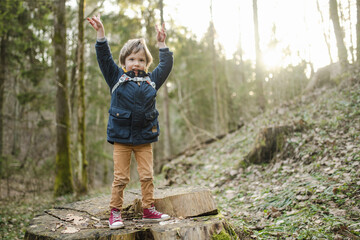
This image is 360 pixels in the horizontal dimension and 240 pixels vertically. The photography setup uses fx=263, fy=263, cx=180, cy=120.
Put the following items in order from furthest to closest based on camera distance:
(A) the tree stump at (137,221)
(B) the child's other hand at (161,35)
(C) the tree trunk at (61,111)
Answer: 1. (C) the tree trunk at (61,111)
2. (B) the child's other hand at (161,35)
3. (A) the tree stump at (137,221)

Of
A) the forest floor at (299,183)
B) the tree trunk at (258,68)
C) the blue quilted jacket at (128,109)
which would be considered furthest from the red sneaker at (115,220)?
the tree trunk at (258,68)

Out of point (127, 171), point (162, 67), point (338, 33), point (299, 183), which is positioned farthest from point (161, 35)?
point (338, 33)

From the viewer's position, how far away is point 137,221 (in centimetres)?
304

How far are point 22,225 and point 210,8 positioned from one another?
14.4 metres

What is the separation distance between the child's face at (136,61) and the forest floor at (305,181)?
2.37 metres

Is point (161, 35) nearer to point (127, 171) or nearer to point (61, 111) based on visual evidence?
point (127, 171)

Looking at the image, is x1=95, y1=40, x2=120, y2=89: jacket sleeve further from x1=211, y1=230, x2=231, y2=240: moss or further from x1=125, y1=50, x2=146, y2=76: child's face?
x1=211, y1=230, x2=231, y2=240: moss

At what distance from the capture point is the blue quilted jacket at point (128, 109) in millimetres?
3051

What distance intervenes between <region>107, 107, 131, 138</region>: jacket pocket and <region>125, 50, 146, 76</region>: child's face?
0.54 m

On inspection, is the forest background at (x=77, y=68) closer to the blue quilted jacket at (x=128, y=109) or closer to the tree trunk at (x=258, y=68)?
the tree trunk at (x=258, y=68)

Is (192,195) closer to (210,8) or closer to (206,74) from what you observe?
(210,8)

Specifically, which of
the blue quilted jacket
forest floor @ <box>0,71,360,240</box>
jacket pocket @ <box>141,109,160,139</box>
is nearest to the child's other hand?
the blue quilted jacket

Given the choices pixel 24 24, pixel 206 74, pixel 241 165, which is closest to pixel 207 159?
pixel 241 165

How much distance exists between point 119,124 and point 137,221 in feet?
3.74
